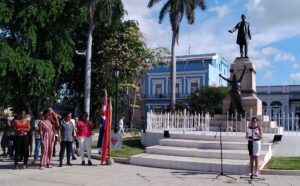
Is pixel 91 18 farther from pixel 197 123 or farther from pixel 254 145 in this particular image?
pixel 254 145

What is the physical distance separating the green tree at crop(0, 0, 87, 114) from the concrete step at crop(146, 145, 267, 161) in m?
10.1

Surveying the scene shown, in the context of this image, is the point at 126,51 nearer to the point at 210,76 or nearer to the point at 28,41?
the point at 28,41

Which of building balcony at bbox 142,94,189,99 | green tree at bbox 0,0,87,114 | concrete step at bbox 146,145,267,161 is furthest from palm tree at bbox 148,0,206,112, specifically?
building balcony at bbox 142,94,189,99

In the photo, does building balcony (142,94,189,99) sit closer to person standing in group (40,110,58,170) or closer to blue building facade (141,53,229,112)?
blue building facade (141,53,229,112)

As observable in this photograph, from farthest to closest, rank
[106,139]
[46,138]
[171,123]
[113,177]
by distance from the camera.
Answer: [171,123] → [106,139] → [46,138] → [113,177]

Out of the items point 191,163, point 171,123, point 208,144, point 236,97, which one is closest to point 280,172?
point 191,163

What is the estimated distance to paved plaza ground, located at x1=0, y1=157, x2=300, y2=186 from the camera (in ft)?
35.2

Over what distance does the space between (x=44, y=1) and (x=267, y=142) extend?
14.1m

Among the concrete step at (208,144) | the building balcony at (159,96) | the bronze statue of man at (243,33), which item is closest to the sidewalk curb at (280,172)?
the concrete step at (208,144)

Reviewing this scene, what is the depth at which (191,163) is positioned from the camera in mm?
13383

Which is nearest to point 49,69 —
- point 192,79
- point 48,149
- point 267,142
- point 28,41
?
point 28,41

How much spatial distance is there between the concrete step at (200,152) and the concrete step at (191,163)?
394 mm

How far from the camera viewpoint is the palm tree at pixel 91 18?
96.6 feet

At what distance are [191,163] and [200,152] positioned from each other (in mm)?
1475
